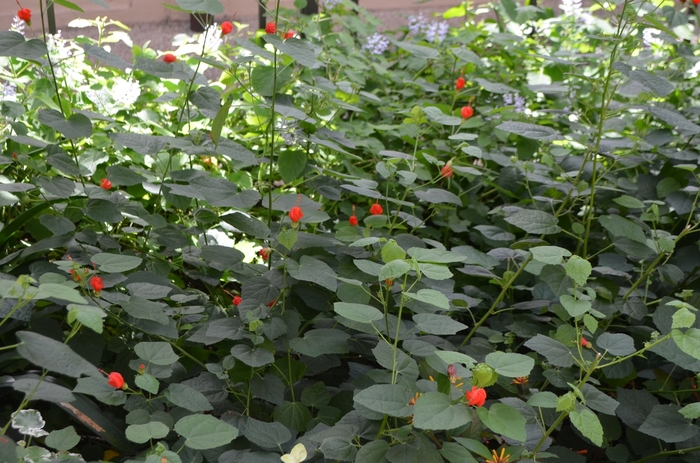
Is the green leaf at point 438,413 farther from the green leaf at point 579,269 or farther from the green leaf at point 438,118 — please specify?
the green leaf at point 438,118

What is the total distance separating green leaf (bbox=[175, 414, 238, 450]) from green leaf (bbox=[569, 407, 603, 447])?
0.47 meters

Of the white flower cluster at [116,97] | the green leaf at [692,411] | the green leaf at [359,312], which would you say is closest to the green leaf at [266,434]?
the green leaf at [359,312]

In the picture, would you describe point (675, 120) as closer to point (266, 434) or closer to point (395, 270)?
point (395, 270)

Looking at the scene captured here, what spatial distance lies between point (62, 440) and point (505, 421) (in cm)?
59

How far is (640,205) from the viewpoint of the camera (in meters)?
1.54

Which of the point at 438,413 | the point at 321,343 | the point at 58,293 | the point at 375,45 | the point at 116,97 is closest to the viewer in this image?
the point at 58,293

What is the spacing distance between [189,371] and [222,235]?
0.55 meters

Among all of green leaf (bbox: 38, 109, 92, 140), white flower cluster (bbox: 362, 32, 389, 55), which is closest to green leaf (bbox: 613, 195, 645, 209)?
green leaf (bbox: 38, 109, 92, 140)

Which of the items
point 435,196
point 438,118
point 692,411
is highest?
point 438,118

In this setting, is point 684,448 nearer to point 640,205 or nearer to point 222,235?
point 640,205

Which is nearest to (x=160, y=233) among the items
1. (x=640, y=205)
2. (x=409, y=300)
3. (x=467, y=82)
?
(x=409, y=300)

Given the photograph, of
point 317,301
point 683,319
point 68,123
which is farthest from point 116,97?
point 683,319

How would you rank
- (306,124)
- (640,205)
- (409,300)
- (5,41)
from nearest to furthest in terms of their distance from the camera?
(409,300)
(5,41)
(640,205)
(306,124)

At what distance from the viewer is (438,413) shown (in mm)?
856
